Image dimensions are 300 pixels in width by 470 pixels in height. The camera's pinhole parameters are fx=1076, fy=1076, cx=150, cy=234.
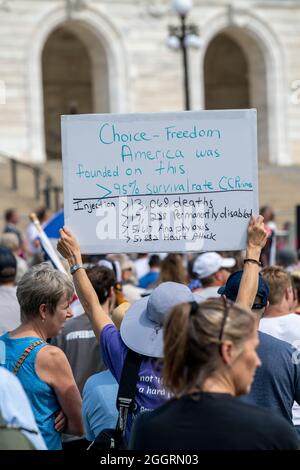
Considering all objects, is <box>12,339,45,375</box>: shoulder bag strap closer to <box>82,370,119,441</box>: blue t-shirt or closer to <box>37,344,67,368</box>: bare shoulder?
<box>37,344,67,368</box>: bare shoulder

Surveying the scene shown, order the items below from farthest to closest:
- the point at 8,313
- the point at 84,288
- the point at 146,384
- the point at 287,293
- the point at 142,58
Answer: the point at 142,58
the point at 8,313
the point at 287,293
the point at 84,288
the point at 146,384

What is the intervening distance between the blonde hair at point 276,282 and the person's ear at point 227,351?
2.36 meters

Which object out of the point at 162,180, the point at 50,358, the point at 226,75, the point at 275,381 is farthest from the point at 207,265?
the point at 226,75

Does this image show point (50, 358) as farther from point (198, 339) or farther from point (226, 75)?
point (226, 75)

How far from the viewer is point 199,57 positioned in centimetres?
3359

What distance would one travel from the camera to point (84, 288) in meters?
4.87

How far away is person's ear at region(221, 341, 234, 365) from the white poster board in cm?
180

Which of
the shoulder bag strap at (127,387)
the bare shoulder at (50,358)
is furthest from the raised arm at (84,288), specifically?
the shoulder bag strap at (127,387)

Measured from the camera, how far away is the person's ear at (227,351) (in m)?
3.39

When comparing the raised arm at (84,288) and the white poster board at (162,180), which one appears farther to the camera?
the white poster board at (162,180)

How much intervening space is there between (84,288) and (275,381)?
0.95 m


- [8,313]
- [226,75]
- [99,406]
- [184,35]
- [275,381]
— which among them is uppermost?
[226,75]

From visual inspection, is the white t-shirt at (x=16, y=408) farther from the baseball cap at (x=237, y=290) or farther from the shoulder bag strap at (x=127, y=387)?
the baseball cap at (x=237, y=290)

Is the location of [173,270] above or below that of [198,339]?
below
